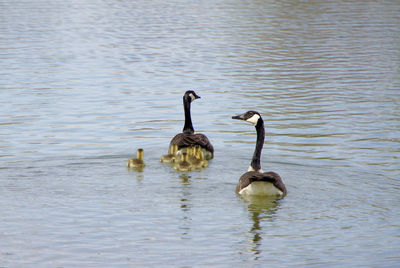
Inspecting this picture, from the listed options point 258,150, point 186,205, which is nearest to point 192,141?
point 258,150

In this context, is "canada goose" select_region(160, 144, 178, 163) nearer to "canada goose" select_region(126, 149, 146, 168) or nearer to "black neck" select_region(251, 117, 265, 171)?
"canada goose" select_region(126, 149, 146, 168)

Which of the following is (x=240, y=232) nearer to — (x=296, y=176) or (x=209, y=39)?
(x=296, y=176)

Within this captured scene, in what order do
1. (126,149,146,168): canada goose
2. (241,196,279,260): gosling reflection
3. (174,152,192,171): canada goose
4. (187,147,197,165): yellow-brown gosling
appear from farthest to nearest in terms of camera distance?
(187,147,197,165): yellow-brown gosling
(126,149,146,168): canada goose
(174,152,192,171): canada goose
(241,196,279,260): gosling reflection

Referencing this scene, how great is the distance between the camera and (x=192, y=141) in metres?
18.0

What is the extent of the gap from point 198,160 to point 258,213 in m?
3.27

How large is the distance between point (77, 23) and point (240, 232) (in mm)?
46697

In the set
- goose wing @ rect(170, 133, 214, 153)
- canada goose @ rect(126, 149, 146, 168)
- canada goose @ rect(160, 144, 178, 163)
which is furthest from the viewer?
goose wing @ rect(170, 133, 214, 153)

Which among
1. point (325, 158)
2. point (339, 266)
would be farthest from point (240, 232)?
point (325, 158)

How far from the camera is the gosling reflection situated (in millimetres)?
12367

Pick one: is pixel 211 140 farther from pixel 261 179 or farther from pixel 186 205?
pixel 186 205

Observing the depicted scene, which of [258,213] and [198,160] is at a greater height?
[198,160]

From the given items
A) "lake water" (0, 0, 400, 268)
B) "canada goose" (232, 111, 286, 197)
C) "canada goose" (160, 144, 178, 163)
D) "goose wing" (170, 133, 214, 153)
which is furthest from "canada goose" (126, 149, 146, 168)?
"canada goose" (232, 111, 286, 197)

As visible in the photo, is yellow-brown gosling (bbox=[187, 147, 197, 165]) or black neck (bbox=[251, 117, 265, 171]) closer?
black neck (bbox=[251, 117, 265, 171])

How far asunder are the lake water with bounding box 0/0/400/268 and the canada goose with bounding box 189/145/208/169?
18cm
